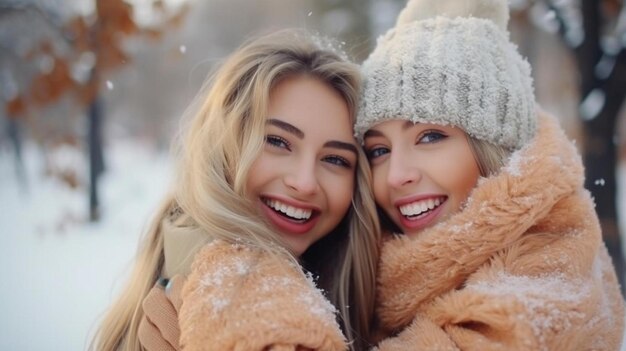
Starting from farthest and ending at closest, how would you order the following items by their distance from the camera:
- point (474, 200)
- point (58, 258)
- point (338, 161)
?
point (58, 258), point (338, 161), point (474, 200)

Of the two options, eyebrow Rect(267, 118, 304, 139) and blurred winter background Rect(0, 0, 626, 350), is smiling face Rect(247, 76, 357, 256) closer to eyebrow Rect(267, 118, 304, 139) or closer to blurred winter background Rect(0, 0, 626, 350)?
eyebrow Rect(267, 118, 304, 139)

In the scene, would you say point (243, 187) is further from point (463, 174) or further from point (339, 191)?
point (463, 174)

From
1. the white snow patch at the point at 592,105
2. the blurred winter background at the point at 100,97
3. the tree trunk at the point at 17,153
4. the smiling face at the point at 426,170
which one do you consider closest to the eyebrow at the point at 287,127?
the smiling face at the point at 426,170

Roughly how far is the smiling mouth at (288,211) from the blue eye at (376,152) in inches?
15.0

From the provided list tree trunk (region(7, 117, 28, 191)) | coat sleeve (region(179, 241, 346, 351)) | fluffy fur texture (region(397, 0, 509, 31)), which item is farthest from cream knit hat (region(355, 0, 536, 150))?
tree trunk (region(7, 117, 28, 191))

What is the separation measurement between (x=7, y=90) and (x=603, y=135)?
779cm

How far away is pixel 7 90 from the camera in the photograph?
7840 mm

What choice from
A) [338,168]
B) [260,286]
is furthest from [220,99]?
[260,286]

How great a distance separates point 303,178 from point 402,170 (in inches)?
15.8

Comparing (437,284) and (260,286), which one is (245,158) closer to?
(260,286)

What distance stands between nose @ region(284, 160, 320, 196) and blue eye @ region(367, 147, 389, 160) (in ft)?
1.07

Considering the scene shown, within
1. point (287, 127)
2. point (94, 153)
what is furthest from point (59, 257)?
point (287, 127)

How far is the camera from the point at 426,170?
2.13m

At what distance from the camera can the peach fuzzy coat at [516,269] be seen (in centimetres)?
164
